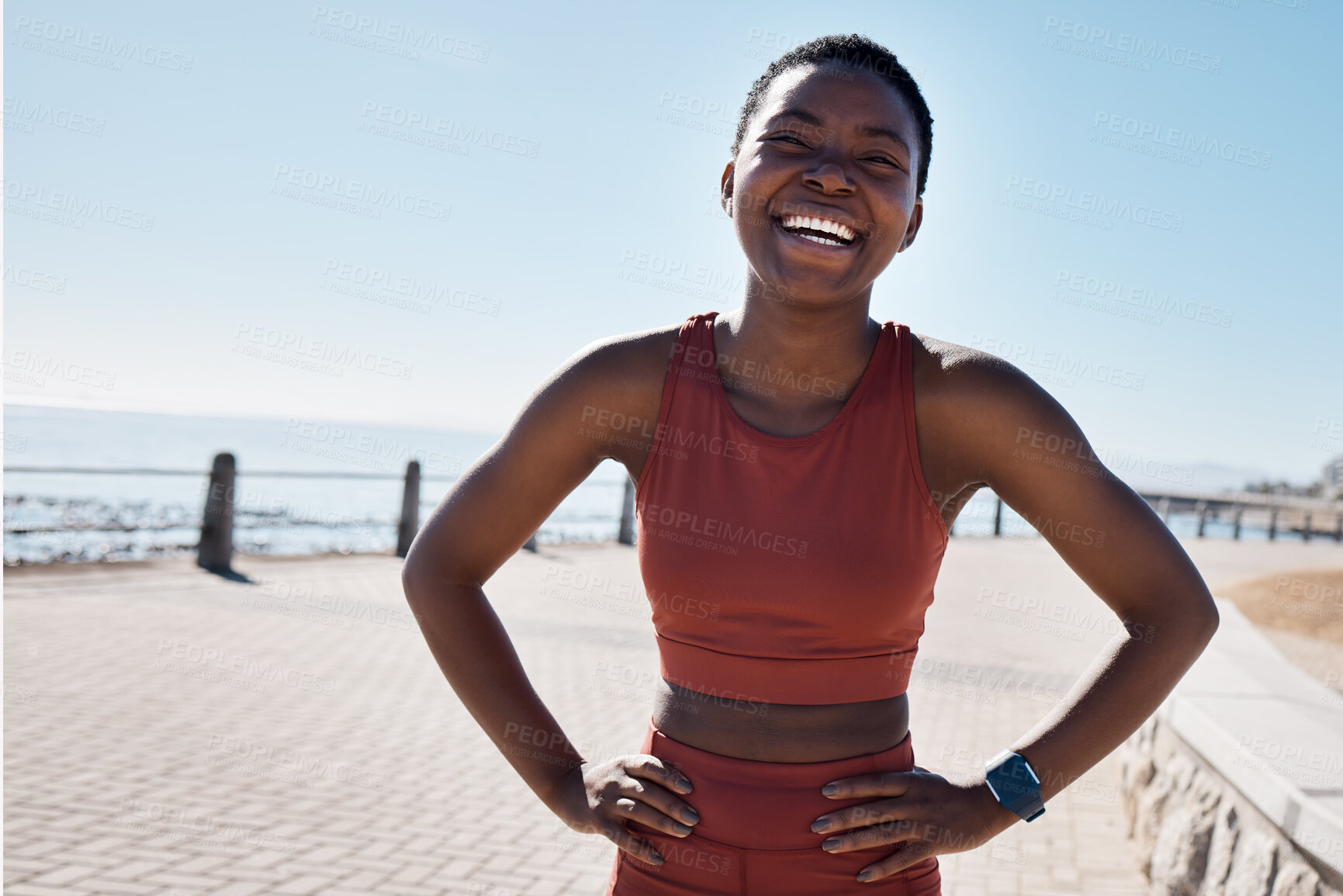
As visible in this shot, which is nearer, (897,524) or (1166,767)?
(897,524)

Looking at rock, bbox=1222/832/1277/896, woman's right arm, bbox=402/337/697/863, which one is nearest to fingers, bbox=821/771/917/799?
woman's right arm, bbox=402/337/697/863

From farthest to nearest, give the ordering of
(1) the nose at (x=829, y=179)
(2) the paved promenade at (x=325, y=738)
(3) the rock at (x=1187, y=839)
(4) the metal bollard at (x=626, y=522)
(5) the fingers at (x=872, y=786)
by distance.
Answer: (4) the metal bollard at (x=626, y=522) → (2) the paved promenade at (x=325, y=738) → (3) the rock at (x=1187, y=839) → (1) the nose at (x=829, y=179) → (5) the fingers at (x=872, y=786)

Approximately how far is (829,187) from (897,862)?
109 centimetres

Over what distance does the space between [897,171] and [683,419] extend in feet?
1.85

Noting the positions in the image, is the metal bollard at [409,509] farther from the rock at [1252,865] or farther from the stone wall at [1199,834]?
the rock at [1252,865]

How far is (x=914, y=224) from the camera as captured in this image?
71.8 inches

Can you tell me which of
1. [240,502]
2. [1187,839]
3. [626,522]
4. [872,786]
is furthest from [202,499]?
[240,502]

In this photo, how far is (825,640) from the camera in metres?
1.47

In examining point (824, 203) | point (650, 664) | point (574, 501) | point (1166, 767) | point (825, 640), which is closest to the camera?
point (825, 640)

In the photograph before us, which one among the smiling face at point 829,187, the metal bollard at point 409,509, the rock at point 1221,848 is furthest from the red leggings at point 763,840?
the metal bollard at point 409,509

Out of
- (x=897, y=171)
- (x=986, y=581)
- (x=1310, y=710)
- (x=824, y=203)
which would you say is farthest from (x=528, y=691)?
(x=986, y=581)

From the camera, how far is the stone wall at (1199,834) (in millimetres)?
2896

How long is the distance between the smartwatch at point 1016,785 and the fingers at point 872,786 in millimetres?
183

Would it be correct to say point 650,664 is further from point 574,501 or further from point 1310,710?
point 574,501
